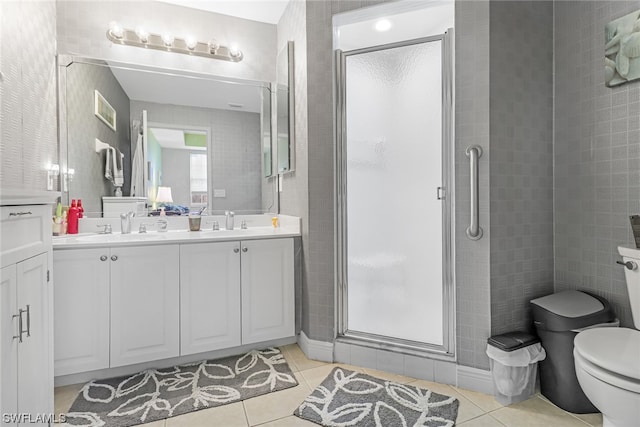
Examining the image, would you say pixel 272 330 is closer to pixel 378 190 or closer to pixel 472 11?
pixel 378 190

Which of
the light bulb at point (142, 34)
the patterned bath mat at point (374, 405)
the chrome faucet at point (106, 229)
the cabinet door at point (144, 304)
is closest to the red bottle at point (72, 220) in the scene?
the chrome faucet at point (106, 229)

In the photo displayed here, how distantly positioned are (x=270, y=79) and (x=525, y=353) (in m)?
2.66

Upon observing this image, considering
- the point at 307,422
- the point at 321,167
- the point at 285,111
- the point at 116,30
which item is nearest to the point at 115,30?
the point at 116,30

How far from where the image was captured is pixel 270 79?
2.89m

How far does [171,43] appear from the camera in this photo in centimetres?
257

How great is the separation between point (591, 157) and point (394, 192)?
1080 mm

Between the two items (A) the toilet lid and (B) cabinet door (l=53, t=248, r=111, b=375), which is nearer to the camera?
(A) the toilet lid

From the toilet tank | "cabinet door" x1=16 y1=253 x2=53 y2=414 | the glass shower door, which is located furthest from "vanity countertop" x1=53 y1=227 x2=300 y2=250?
the toilet tank

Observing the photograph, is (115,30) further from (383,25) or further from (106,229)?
(383,25)

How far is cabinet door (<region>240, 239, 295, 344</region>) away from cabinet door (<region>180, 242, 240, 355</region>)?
0.06m

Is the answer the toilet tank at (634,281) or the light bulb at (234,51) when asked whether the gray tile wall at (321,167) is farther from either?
the toilet tank at (634,281)

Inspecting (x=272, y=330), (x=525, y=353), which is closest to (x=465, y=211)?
(x=525, y=353)

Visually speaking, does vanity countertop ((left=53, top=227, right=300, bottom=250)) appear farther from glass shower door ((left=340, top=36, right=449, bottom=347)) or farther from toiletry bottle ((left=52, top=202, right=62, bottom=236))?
glass shower door ((left=340, top=36, right=449, bottom=347))

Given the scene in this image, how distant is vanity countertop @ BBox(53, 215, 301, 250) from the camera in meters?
1.89
